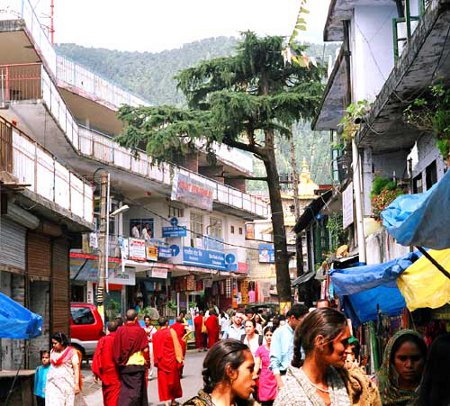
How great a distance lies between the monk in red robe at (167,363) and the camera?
17688mm

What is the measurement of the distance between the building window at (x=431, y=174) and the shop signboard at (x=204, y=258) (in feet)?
111

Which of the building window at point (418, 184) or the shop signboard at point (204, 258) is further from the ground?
the shop signboard at point (204, 258)

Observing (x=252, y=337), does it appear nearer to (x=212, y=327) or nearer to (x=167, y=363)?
(x=167, y=363)

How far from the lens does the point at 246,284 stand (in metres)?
62.8

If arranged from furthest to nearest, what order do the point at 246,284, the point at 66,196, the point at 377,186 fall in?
the point at 246,284 < the point at 66,196 < the point at 377,186

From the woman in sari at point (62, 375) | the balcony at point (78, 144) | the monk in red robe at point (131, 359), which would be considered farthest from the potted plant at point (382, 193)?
the balcony at point (78, 144)

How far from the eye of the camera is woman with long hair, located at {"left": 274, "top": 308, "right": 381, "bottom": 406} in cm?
458

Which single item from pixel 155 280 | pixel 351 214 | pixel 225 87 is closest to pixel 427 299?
pixel 351 214

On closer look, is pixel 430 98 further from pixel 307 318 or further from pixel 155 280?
pixel 155 280

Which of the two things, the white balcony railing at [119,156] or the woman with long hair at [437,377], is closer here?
the woman with long hair at [437,377]

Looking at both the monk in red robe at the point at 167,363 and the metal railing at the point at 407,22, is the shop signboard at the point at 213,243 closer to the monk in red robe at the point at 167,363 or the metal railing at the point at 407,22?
the monk in red robe at the point at 167,363

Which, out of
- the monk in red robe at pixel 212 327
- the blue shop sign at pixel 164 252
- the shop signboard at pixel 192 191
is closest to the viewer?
the monk in red robe at pixel 212 327

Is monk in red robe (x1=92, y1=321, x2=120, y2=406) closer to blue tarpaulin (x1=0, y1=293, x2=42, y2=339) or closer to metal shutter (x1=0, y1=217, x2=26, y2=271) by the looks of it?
blue tarpaulin (x1=0, y1=293, x2=42, y2=339)

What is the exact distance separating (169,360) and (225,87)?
18807mm
